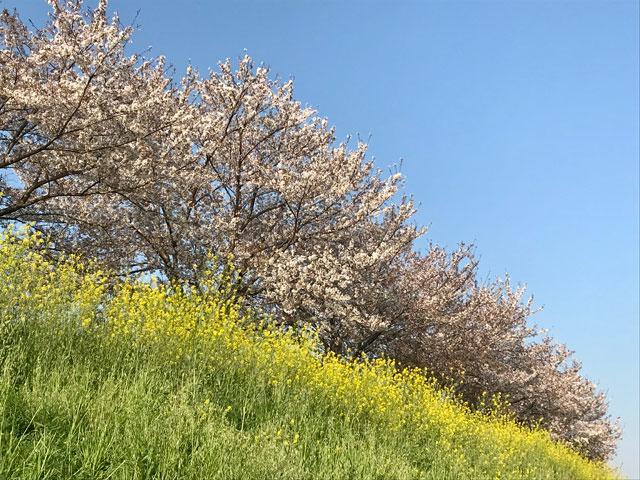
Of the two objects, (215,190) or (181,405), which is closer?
(181,405)

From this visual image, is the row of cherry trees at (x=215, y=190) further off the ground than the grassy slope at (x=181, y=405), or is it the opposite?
the row of cherry trees at (x=215, y=190)

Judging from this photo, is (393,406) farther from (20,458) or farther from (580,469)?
(580,469)

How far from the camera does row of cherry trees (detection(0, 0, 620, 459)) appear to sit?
1092 cm

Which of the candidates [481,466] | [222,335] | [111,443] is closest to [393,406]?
[481,466]

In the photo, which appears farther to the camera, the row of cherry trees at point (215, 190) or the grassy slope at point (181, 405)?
the row of cherry trees at point (215, 190)

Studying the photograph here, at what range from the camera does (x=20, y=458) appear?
4.45m

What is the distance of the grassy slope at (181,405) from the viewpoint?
4.89 meters

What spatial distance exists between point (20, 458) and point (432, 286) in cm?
1566

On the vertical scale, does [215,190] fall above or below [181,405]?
above

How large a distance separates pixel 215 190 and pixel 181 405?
10.4 meters

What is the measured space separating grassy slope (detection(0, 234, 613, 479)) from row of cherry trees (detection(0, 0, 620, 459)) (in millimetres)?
3544

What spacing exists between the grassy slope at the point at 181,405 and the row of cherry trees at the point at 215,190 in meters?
3.54

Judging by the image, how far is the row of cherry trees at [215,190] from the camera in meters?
10.9

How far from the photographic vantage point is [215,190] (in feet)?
50.6
